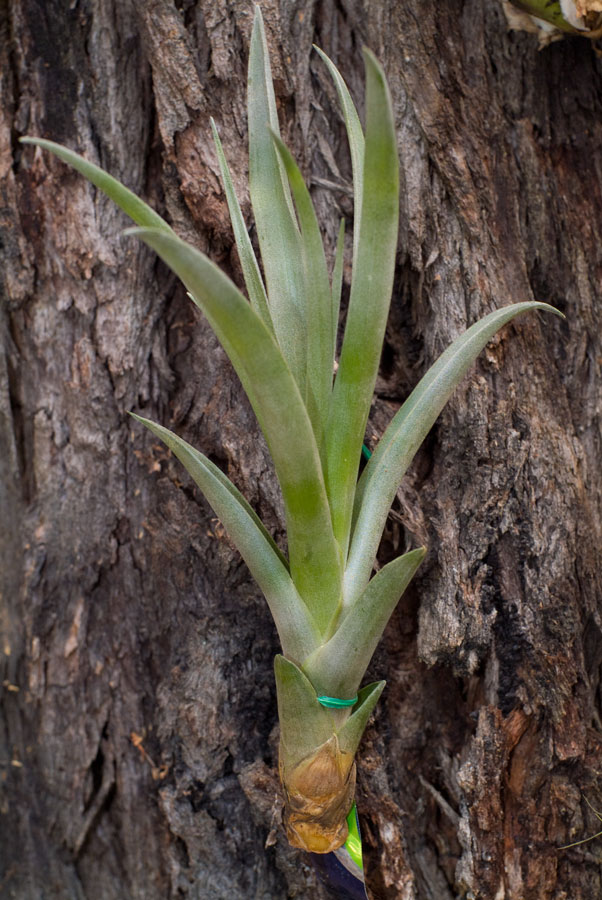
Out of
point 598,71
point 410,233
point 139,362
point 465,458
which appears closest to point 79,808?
point 139,362

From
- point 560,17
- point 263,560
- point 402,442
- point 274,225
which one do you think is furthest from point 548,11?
point 263,560

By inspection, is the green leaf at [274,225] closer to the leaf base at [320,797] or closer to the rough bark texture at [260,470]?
the rough bark texture at [260,470]

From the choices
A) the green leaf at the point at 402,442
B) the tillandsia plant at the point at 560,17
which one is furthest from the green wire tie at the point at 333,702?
the tillandsia plant at the point at 560,17

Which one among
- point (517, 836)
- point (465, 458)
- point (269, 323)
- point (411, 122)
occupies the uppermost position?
point (411, 122)

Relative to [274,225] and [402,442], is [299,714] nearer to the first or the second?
[402,442]

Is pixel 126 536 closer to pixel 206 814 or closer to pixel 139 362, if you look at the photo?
pixel 139 362

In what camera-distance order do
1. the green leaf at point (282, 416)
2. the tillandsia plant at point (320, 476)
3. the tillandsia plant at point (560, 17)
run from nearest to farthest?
the green leaf at point (282, 416)
the tillandsia plant at point (320, 476)
the tillandsia plant at point (560, 17)
